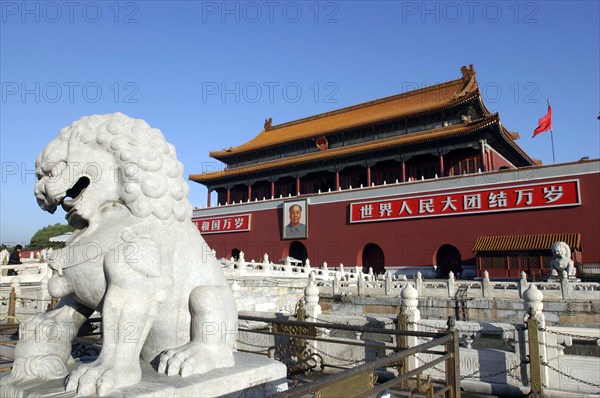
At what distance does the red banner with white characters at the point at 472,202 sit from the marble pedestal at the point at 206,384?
15.6 meters

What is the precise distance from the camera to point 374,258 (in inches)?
779

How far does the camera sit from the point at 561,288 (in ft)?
31.7

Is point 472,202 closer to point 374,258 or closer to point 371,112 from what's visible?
point 374,258

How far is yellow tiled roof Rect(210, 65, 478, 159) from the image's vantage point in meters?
21.1

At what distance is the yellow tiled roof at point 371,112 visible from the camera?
21094 millimetres

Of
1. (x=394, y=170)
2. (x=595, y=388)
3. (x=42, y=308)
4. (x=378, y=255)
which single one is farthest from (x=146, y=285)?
(x=394, y=170)

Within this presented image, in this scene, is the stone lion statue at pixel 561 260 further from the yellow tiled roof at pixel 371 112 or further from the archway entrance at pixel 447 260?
the yellow tiled roof at pixel 371 112

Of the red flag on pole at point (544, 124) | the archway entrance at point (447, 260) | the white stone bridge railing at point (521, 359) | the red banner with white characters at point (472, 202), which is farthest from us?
the red flag on pole at point (544, 124)

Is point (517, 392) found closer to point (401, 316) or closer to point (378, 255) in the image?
point (401, 316)

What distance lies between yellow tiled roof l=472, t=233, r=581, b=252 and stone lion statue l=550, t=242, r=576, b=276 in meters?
1.28

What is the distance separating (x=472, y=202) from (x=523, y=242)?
8.04ft

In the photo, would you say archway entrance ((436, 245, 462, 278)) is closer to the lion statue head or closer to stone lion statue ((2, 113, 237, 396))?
stone lion statue ((2, 113, 237, 396))

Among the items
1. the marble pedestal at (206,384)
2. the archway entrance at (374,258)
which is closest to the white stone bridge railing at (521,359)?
the marble pedestal at (206,384)

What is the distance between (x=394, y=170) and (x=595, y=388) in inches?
674
